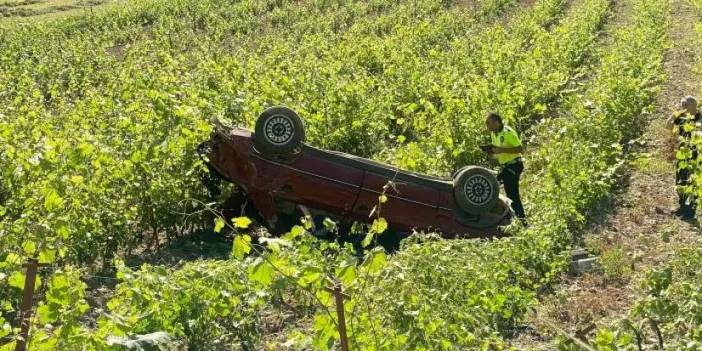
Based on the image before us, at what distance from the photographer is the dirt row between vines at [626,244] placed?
783cm

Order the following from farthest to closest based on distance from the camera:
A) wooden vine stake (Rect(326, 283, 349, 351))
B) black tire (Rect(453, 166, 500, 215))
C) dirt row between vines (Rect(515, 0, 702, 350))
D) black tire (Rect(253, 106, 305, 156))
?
black tire (Rect(453, 166, 500, 215)) < black tire (Rect(253, 106, 305, 156)) < dirt row between vines (Rect(515, 0, 702, 350)) < wooden vine stake (Rect(326, 283, 349, 351))

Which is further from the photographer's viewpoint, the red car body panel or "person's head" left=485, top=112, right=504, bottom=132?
"person's head" left=485, top=112, right=504, bottom=132

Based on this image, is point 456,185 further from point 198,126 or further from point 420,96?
point 420,96

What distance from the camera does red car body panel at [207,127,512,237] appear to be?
9.45m

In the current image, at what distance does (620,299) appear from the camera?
27.2 ft

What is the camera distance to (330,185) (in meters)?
9.50

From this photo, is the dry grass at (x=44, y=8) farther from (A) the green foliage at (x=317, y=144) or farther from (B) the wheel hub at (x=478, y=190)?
(B) the wheel hub at (x=478, y=190)

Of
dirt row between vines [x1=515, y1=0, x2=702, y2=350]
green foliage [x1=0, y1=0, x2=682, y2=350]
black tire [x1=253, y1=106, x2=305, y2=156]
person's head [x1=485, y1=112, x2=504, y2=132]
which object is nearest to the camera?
green foliage [x1=0, y1=0, x2=682, y2=350]

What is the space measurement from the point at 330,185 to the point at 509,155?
2.54 meters

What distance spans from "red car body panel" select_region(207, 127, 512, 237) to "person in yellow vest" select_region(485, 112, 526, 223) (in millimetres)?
976

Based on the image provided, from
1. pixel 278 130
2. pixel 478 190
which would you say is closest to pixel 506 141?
pixel 478 190

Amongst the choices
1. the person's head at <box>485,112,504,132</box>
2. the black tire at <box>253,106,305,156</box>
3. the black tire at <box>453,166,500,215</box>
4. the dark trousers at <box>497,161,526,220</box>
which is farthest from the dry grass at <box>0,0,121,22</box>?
the black tire at <box>453,166,500,215</box>

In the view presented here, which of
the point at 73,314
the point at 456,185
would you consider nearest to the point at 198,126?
the point at 456,185

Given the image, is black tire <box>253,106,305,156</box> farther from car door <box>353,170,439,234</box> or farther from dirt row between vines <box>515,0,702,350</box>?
dirt row between vines <box>515,0,702,350</box>
